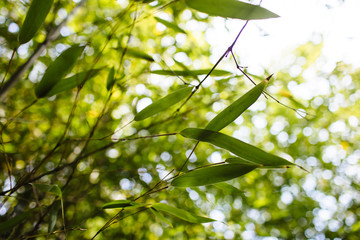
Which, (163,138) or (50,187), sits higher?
(163,138)

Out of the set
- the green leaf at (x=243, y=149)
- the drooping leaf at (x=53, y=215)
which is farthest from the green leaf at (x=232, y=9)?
the drooping leaf at (x=53, y=215)

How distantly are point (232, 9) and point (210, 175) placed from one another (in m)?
0.46

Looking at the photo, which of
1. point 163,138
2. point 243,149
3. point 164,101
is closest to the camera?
point 243,149

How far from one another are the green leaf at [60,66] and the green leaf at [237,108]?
18.2 inches

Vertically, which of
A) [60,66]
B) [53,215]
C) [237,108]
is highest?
[60,66]

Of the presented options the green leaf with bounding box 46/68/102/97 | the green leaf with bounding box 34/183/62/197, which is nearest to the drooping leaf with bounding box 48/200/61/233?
the green leaf with bounding box 34/183/62/197

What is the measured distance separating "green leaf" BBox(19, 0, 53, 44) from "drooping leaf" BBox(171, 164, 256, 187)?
583 millimetres

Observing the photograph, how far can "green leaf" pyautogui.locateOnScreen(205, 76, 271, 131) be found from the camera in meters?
0.61

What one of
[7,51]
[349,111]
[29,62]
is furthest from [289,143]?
[7,51]

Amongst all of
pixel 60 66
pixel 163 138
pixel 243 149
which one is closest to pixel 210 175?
pixel 243 149

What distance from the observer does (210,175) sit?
2.09 ft

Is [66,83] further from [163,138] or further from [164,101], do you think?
[163,138]

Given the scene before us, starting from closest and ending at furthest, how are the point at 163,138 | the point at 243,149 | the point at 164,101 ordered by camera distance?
the point at 243,149, the point at 164,101, the point at 163,138

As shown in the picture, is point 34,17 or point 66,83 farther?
point 66,83
